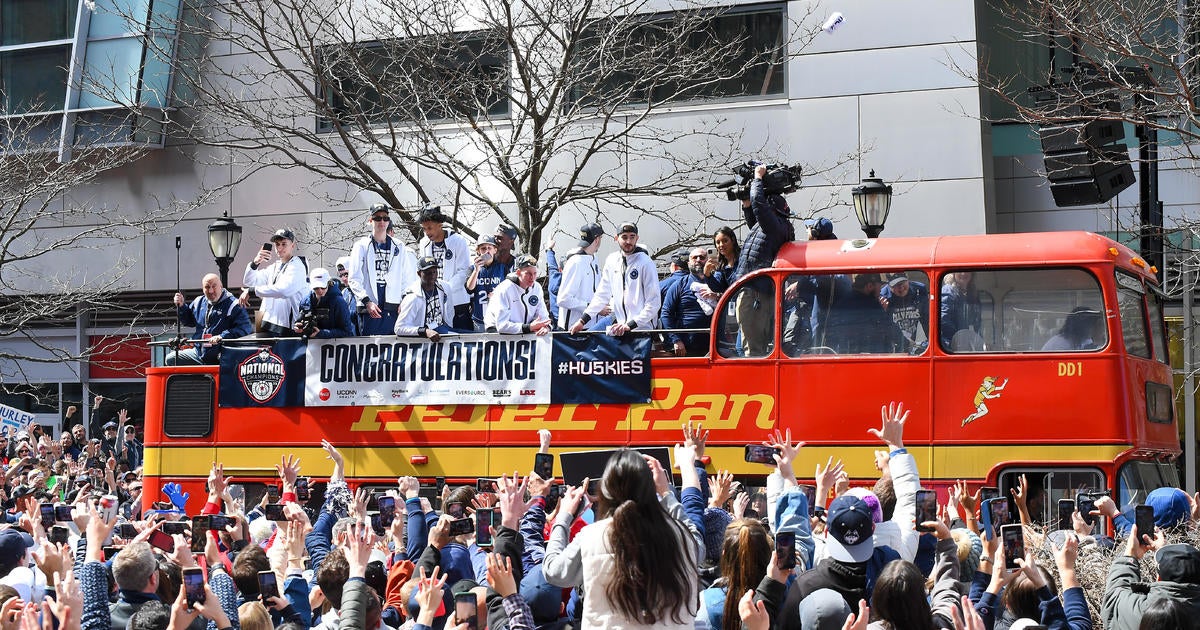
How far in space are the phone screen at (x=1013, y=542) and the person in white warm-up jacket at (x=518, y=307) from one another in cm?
821

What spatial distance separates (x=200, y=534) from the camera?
7434 mm

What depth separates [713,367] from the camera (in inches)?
510

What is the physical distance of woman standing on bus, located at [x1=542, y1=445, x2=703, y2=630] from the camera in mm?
5316

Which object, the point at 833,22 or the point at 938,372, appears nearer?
the point at 938,372

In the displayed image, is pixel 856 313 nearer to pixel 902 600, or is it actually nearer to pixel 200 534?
pixel 200 534

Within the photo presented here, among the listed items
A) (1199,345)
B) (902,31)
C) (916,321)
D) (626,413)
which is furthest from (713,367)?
(902,31)

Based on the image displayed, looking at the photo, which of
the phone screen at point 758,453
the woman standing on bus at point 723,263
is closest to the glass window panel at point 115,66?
the woman standing on bus at point 723,263

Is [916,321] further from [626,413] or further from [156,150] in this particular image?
[156,150]

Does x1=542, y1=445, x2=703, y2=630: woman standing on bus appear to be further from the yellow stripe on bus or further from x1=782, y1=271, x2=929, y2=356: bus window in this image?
x1=782, y1=271, x2=929, y2=356: bus window

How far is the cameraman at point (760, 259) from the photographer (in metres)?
12.8

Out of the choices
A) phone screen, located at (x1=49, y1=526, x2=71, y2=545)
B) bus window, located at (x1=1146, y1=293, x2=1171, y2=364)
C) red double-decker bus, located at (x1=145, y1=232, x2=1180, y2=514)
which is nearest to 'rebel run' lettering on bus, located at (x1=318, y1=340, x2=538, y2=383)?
red double-decker bus, located at (x1=145, y1=232, x2=1180, y2=514)

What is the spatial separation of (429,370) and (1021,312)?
5.71 m

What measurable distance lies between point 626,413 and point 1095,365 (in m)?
4.23

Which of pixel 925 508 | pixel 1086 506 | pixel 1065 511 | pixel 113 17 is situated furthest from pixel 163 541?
pixel 113 17
